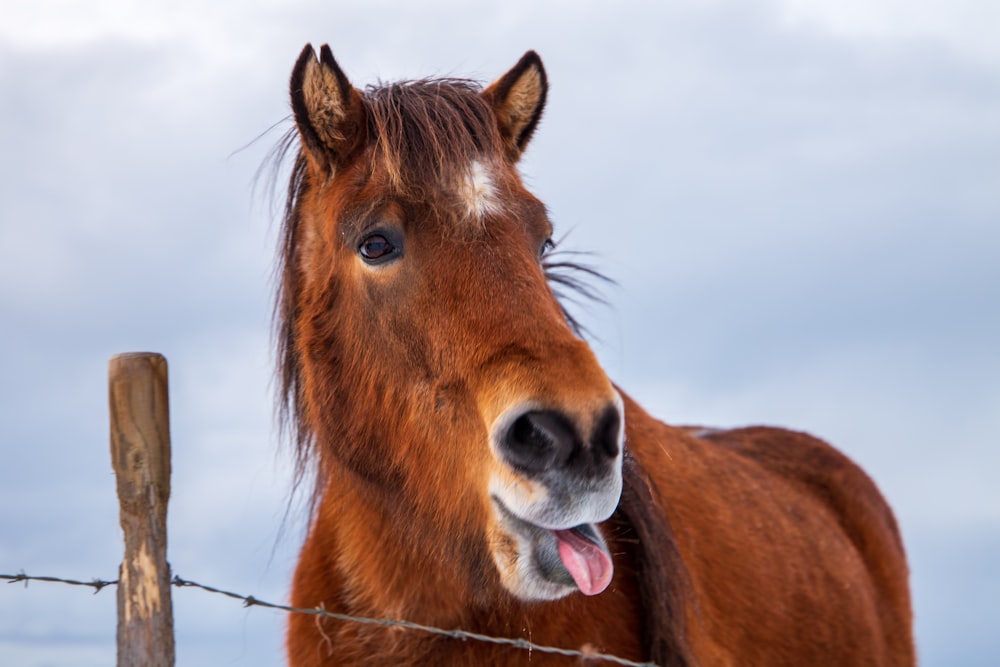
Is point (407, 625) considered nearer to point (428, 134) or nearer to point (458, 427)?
point (458, 427)

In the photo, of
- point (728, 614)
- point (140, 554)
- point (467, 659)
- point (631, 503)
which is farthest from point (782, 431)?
point (140, 554)

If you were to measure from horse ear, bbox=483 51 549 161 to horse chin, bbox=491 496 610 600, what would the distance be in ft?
5.73

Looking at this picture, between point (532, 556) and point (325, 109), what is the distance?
6.20 ft

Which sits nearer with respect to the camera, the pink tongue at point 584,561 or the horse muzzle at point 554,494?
the horse muzzle at point 554,494

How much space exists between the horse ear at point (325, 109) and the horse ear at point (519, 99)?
650 millimetres

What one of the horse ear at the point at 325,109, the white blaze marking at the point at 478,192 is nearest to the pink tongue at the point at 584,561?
the white blaze marking at the point at 478,192

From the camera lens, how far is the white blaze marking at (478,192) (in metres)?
3.75

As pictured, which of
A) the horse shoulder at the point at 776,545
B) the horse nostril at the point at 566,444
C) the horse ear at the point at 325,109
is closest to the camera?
the horse nostril at the point at 566,444

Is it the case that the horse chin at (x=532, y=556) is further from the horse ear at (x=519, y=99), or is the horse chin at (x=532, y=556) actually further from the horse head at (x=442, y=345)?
the horse ear at (x=519, y=99)

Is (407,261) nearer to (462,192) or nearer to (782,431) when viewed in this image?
(462,192)

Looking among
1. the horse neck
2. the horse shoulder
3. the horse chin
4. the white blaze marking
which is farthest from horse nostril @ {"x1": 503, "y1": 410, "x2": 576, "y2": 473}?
the horse shoulder

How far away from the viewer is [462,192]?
379 centimetres

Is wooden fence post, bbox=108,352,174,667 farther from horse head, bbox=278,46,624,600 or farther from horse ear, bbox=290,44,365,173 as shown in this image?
horse ear, bbox=290,44,365,173

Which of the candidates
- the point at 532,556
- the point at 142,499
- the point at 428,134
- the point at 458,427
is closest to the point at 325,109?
the point at 428,134
